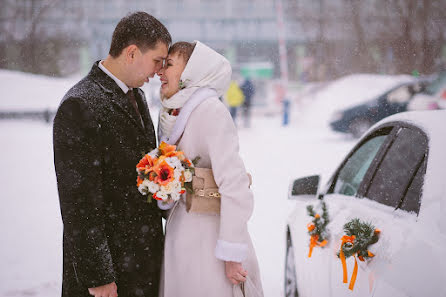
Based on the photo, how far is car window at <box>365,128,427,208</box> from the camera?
6.76 ft

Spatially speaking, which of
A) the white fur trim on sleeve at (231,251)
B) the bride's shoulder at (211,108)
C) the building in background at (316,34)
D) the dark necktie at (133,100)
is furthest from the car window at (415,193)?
the building in background at (316,34)

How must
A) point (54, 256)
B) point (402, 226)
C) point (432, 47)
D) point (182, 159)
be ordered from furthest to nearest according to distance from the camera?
point (432, 47) → point (54, 256) → point (182, 159) → point (402, 226)

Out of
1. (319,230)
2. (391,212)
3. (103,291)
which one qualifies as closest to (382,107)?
(319,230)

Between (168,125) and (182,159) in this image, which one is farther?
(168,125)

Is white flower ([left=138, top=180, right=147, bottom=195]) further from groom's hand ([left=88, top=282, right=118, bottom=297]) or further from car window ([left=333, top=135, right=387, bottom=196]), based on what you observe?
car window ([left=333, top=135, right=387, bottom=196])

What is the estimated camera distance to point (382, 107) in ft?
39.5

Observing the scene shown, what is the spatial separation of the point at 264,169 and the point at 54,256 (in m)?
5.27

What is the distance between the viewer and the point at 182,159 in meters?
2.13

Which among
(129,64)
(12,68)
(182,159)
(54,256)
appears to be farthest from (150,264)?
(12,68)

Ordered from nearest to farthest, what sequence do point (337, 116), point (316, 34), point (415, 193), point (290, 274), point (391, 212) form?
1. point (415, 193)
2. point (391, 212)
3. point (290, 274)
4. point (337, 116)
5. point (316, 34)

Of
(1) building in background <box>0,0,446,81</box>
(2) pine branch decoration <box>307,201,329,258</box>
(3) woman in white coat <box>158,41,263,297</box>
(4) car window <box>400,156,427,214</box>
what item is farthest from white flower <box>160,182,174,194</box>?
(1) building in background <box>0,0,446,81</box>

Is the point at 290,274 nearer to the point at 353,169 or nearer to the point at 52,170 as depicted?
the point at 353,169

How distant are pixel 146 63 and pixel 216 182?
2.39ft

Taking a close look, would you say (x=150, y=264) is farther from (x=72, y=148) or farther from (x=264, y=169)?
(x=264, y=169)
